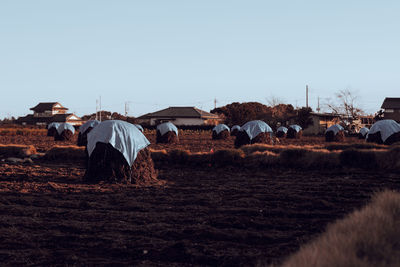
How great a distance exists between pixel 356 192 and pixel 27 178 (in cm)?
1084

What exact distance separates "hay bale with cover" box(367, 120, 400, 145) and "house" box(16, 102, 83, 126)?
7570cm

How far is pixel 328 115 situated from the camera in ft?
210

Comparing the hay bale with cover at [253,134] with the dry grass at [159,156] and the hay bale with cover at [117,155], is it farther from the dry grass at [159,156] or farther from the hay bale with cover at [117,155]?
the hay bale with cover at [117,155]

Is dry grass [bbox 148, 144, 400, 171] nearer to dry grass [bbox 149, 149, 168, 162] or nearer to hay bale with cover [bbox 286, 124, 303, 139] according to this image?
dry grass [bbox 149, 149, 168, 162]

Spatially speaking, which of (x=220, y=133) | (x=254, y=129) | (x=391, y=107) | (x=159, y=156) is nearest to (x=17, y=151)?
(x=159, y=156)

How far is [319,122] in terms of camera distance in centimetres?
6391

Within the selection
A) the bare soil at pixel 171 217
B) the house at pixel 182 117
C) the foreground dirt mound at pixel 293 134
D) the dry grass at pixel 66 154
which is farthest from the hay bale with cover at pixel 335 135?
the house at pixel 182 117

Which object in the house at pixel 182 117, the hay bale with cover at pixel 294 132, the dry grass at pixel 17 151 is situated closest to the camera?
the dry grass at pixel 17 151

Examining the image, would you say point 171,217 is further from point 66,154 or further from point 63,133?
point 63,133

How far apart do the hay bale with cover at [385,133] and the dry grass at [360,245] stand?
74.9 feet

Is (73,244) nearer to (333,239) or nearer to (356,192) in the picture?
(333,239)

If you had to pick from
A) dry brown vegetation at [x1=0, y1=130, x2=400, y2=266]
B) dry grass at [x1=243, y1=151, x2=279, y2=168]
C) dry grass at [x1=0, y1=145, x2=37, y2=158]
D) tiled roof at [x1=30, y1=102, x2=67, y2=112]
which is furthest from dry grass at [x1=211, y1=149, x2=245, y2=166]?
tiled roof at [x1=30, y1=102, x2=67, y2=112]

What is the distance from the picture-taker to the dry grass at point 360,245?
457 cm

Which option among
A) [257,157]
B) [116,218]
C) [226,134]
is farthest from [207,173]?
[226,134]
